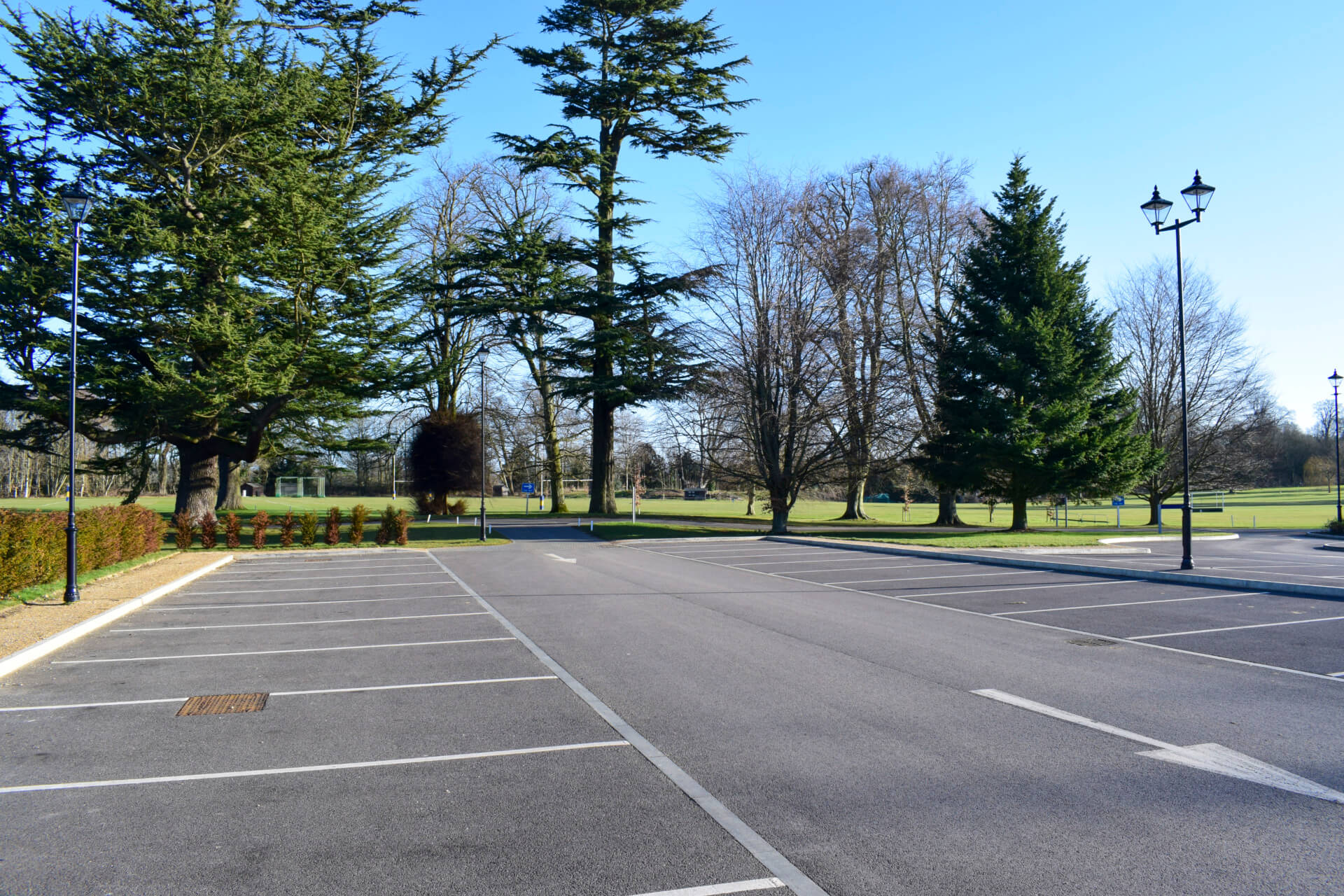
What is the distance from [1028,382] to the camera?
3519 centimetres

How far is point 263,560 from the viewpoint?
23281mm

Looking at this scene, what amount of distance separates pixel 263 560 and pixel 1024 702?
21.4 metres

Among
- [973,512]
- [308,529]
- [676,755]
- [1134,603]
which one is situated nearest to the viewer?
[676,755]

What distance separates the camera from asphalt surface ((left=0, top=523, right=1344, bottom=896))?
4.14 meters

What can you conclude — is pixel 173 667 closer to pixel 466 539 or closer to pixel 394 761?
pixel 394 761

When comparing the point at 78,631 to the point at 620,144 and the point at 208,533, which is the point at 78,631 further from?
the point at 620,144

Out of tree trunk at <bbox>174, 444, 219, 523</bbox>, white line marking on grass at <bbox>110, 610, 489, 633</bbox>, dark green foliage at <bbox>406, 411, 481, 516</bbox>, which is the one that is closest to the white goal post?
dark green foliage at <bbox>406, 411, 481, 516</bbox>

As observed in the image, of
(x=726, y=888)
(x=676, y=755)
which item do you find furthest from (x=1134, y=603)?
(x=726, y=888)

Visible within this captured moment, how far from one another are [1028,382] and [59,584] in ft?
108

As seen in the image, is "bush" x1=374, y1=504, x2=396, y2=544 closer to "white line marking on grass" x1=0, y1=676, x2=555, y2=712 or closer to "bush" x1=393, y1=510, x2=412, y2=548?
"bush" x1=393, y1=510, x2=412, y2=548

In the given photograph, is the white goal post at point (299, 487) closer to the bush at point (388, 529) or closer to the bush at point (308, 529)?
the bush at point (308, 529)

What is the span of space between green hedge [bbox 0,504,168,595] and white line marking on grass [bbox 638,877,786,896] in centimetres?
1307

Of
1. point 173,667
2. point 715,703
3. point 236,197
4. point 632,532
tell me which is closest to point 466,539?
point 632,532

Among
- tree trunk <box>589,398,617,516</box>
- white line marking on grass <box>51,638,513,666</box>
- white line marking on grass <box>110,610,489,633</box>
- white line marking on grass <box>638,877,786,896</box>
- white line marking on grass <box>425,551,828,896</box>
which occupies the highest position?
tree trunk <box>589,398,617,516</box>
